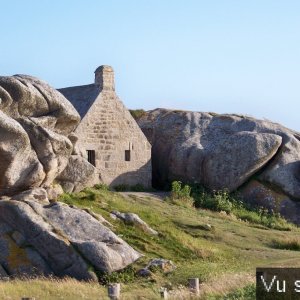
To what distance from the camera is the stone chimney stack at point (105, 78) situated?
35281 mm

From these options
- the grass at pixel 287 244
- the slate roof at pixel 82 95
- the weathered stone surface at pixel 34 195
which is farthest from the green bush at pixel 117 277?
the slate roof at pixel 82 95

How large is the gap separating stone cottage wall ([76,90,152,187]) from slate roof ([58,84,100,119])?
0.38 metres

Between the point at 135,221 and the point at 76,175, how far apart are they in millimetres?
4675

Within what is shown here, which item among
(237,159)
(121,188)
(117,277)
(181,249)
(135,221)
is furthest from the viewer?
(237,159)

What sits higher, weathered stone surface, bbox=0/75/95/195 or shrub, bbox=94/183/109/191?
weathered stone surface, bbox=0/75/95/195

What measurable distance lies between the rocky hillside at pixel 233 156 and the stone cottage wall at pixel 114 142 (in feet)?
7.58

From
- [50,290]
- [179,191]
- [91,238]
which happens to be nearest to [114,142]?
[179,191]

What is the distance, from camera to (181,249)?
958 inches

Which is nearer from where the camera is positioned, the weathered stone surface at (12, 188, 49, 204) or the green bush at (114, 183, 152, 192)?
the weathered stone surface at (12, 188, 49, 204)

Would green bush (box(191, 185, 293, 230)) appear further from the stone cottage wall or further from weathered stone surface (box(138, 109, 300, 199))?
the stone cottage wall

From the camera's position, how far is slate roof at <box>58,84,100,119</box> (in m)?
35.0

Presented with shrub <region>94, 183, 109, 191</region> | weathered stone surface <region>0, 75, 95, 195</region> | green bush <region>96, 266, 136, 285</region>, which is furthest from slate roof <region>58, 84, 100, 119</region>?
green bush <region>96, 266, 136, 285</region>

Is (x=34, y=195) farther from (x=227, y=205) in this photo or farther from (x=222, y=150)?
(x=222, y=150)

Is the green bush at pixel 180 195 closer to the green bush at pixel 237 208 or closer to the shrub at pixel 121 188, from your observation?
the green bush at pixel 237 208
